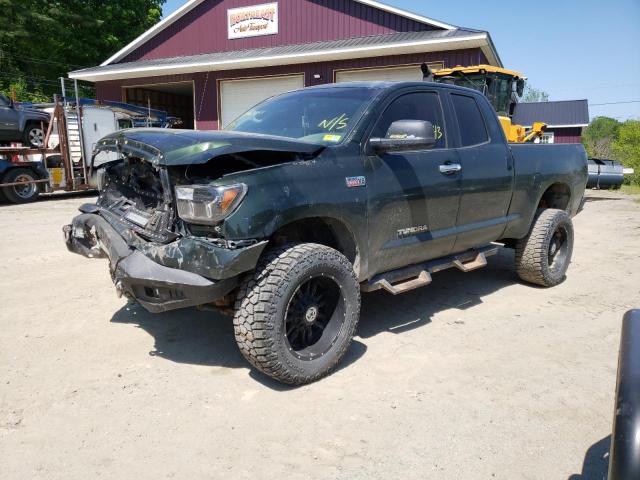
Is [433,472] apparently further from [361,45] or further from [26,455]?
[361,45]

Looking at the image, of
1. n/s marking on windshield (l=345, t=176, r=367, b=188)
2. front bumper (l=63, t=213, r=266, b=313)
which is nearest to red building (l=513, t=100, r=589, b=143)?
n/s marking on windshield (l=345, t=176, r=367, b=188)

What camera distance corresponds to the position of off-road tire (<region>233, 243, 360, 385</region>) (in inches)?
121

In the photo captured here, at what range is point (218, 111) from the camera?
19812 mm

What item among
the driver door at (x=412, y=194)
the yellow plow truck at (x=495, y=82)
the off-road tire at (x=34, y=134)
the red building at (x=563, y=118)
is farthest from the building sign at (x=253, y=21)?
the red building at (x=563, y=118)

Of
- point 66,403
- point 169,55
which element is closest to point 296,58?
point 169,55

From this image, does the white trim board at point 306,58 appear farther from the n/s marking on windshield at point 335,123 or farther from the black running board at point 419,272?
the n/s marking on windshield at point 335,123

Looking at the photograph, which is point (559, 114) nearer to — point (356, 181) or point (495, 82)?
point (495, 82)

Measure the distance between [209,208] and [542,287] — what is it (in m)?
4.30

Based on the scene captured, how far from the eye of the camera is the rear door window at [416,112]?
3.93m

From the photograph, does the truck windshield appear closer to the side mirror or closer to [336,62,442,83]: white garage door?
the side mirror

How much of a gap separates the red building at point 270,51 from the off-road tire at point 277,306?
499 inches

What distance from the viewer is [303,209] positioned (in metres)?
3.23

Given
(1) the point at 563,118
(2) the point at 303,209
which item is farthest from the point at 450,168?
(1) the point at 563,118

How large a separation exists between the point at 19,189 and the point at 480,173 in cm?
1225
